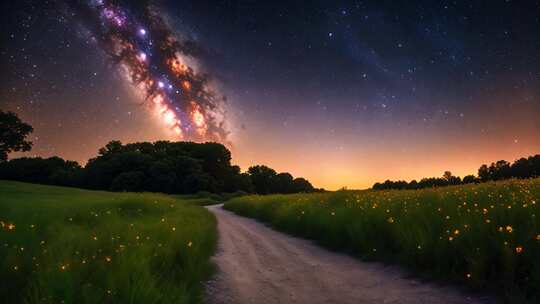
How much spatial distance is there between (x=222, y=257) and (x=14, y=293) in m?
5.36

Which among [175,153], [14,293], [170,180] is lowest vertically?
[14,293]

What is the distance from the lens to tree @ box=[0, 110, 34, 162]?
53.8 metres

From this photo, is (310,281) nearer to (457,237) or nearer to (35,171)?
(457,237)

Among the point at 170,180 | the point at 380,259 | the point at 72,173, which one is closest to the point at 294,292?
the point at 380,259

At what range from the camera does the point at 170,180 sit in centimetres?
7725

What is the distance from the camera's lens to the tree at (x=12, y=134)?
53.8m

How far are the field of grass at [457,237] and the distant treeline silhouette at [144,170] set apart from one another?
70729 mm

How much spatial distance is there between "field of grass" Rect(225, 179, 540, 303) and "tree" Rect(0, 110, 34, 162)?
61.4 meters

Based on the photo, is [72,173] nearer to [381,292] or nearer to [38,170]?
[38,170]

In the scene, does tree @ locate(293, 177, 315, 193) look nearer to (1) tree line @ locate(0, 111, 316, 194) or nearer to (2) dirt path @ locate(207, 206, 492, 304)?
(1) tree line @ locate(0, 111, 316, 194)

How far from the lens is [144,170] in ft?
259

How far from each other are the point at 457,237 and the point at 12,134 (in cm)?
6718

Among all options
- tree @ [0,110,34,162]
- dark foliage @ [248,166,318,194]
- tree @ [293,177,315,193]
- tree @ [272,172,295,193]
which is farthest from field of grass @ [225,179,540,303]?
tree @ [293,177,315,193]

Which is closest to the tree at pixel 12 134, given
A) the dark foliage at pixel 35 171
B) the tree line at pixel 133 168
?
the tree line at pixel 133 168
